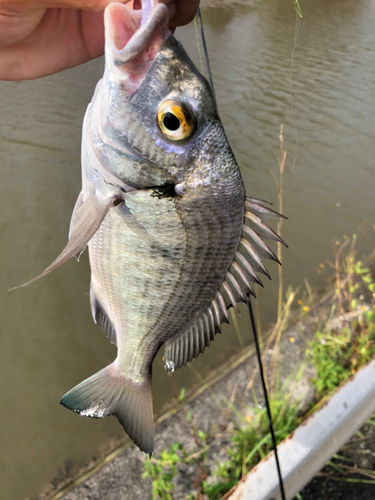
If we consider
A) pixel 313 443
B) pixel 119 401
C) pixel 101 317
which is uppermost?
pixel 101 317

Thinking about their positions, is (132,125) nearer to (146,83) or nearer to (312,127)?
(146,83)

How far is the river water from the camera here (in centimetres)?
257

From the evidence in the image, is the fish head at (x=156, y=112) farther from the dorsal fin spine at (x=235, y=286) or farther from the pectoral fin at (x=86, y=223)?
the dorsal fin spine at (x=235, y=286)

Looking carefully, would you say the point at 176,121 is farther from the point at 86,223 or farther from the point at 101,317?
the point at 101,317

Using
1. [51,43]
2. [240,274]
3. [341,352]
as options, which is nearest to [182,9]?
[51,43]

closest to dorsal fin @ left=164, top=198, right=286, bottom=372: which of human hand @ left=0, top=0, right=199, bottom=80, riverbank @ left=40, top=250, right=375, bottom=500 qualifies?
human hand @ left=0, top=0, right=199, bottom=80

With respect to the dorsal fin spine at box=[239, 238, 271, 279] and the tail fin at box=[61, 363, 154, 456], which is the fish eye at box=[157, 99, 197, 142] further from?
the tail fin at box=[61, 363, 154, 456]

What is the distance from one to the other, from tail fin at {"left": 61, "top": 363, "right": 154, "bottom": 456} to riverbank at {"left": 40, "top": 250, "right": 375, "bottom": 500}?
799 millimetres

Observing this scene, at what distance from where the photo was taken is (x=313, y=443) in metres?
1.85

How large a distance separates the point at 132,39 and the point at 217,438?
2.12 meters

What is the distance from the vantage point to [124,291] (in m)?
1.13

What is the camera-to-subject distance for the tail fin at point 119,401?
3.76 feet

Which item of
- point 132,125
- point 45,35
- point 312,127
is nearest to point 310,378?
point 132,125

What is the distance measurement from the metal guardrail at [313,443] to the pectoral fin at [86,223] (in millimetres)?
1579
